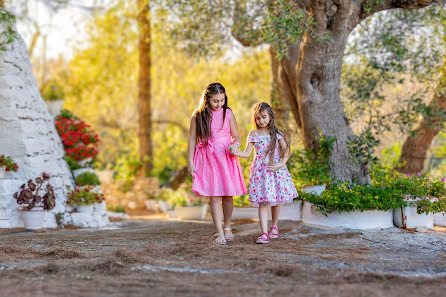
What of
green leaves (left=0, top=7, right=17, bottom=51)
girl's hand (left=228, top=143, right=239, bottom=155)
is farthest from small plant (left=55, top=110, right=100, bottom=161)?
girl's hand (left=228, top=143, right=239, bottom=155)

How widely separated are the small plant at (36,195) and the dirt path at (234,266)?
4.24 ft

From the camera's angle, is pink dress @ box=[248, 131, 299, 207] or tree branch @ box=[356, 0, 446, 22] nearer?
pink dress @ box=[248, 131, 299, 207]

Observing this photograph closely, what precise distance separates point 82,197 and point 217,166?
375 centimetres

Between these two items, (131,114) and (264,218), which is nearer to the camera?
(264,218)

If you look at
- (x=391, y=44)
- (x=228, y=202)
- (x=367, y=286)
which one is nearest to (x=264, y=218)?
(x=228, y=202)

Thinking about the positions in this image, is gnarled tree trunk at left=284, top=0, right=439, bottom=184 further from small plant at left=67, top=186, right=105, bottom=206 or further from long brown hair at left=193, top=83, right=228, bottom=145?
small plant at left=67, top=186, right=105, bottom=206

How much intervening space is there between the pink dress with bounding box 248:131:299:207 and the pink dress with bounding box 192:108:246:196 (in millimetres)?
180

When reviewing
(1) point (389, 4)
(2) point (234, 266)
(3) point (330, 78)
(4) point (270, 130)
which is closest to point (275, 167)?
(4) point (270, 130)

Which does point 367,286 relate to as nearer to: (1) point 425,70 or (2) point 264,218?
(2) point 264,218

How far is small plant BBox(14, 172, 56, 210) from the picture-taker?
7.33 m

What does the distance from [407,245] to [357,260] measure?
1.29m

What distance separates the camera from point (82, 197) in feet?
28.2

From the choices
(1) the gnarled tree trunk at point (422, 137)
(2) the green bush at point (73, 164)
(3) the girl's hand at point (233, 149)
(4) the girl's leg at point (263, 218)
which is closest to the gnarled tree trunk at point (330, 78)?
(4) the girl's leg at point (263, 218)

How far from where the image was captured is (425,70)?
9172mm
